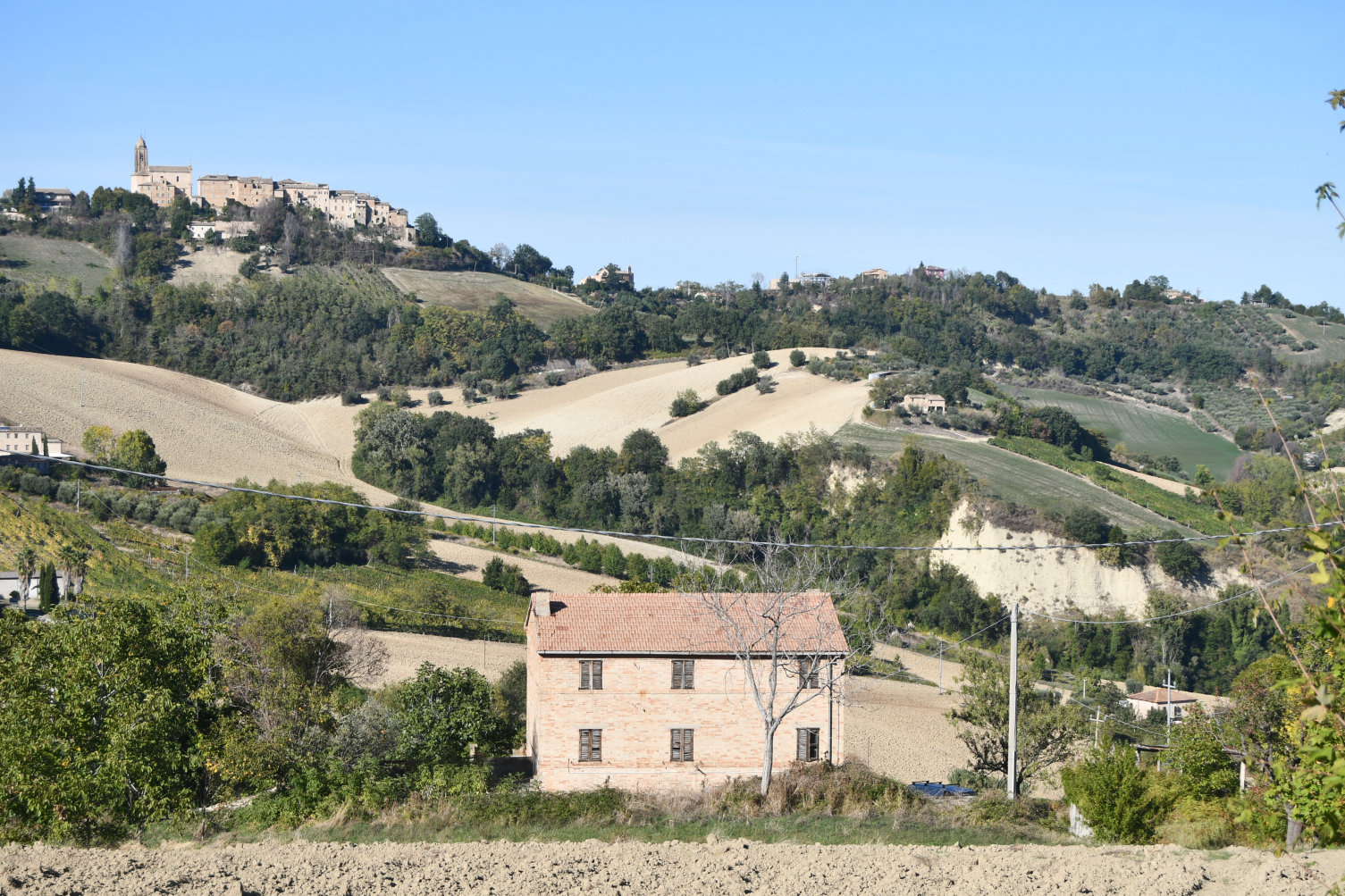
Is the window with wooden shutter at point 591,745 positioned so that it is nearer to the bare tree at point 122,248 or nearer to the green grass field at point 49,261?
the green grass field at point 49,261

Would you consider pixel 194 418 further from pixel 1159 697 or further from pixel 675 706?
pixel 1159 697

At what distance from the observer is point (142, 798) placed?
59.6ft

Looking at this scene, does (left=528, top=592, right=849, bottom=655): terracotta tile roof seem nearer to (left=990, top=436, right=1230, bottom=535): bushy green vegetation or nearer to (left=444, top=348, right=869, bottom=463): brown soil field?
(left=990, top=436, right=1230, bottom=535): bushy green vegetation

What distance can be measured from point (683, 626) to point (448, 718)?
572 centimetres

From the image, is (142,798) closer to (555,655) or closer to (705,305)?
(555,655)

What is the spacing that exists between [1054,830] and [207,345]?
91.7 m

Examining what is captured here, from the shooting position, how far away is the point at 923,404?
253 ft

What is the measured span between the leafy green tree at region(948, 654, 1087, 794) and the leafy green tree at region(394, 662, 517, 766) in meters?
11.7

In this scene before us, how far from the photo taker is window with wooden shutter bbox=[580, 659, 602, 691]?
1114 inches

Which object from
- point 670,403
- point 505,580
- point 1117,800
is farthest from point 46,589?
point 670,403

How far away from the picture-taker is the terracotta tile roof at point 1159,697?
43.1m

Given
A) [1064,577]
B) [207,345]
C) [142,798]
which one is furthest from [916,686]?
[207,345]

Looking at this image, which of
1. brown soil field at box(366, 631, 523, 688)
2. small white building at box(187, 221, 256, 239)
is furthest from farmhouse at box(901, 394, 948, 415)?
small white building at box(187, 221, 256, 239)

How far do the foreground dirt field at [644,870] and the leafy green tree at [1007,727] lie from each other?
1264 cm
